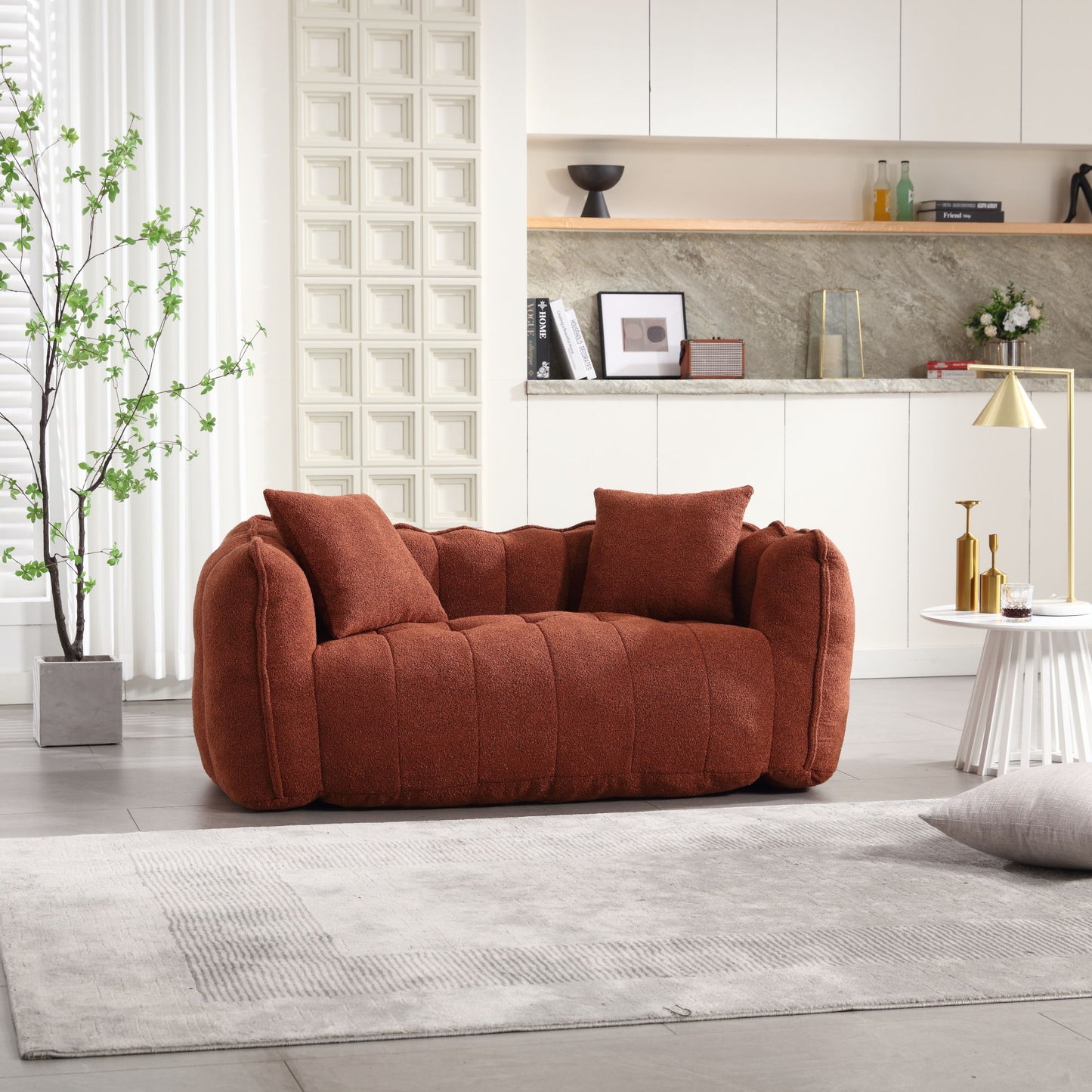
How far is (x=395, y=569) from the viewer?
4.08 metres

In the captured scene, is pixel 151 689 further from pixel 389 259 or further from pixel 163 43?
pixel 163 43

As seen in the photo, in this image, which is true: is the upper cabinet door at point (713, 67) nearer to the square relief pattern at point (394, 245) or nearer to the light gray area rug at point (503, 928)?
the square relief pattern at point (394, 245)

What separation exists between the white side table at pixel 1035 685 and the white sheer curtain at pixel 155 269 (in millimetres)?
2666

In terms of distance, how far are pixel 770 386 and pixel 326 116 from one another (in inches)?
74.3

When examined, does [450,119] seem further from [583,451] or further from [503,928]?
[503,928]

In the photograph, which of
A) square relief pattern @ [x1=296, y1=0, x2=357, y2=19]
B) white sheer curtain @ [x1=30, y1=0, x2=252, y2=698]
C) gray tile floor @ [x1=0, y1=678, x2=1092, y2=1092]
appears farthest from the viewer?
square relief pattern @ [x1=296, y1=0, x2=357, y2=19]

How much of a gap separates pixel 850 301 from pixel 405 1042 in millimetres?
4680

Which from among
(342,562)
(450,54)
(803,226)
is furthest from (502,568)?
(803,226)

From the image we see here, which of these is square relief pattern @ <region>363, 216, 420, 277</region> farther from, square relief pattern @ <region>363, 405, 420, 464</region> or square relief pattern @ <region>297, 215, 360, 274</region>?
square relief pattern @ <region>363, 405, 420, 464</region>

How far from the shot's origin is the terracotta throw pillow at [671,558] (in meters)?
4.22

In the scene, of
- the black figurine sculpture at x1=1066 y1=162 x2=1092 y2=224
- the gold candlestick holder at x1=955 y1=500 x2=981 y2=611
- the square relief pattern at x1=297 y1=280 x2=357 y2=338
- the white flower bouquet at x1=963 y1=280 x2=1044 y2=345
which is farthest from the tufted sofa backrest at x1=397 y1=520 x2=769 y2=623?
the black figurine sculpture at x1=1066 y1=162 x2=1092 y2=224

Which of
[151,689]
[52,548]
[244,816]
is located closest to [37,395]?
[52,548]

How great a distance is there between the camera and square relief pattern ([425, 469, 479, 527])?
5598 millimetres

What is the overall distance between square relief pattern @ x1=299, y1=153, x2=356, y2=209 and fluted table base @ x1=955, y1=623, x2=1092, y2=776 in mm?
2793
